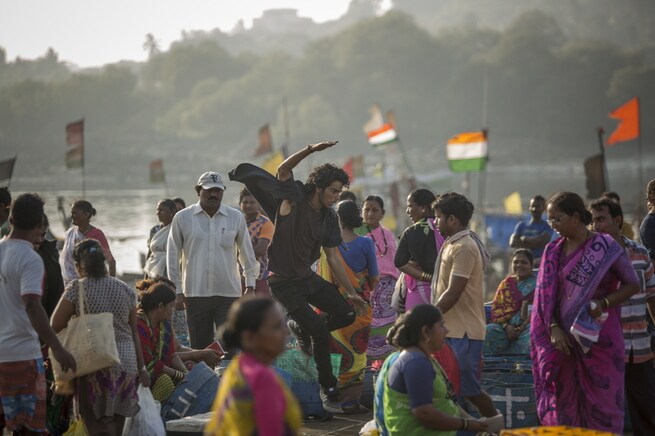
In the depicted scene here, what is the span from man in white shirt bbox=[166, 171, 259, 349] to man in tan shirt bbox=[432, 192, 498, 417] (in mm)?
1899

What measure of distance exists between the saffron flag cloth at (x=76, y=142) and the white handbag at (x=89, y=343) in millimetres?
13967

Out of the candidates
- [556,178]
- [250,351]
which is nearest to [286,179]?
[250,351]

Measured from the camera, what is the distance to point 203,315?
6.98 m

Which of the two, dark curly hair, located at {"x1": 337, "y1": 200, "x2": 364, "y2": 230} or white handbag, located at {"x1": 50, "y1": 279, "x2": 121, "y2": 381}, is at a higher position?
dark curly hair, located at {"x1": 337, "y1": 200, "x2": 364, "y2": 230}

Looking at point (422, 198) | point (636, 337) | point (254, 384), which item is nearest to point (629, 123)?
point (422, 198)

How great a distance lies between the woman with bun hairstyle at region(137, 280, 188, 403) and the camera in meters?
5.79

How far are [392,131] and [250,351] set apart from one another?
18.2 meters

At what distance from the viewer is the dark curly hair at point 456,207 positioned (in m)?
5.45

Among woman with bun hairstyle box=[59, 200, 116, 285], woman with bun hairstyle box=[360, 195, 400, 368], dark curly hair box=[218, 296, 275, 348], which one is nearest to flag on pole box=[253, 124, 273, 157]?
woman with bun hairstyle box=[59, 200, 116, 285]

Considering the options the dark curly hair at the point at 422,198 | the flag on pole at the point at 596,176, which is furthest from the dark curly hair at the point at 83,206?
the flag on pole at the point at 596,176

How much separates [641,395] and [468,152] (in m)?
14.5

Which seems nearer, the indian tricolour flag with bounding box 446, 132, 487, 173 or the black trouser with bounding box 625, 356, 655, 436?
the black trouser with bounding box 625, 356, 655, 436

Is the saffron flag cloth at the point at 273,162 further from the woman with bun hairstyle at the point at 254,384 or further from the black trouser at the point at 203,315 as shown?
the woman with bun hairstyle at the point at 254,384

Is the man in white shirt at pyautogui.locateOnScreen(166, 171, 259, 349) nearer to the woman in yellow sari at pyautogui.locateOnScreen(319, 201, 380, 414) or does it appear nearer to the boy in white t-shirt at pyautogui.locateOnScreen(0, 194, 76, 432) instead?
the woman in yellow sari at pyautogui.locateOnScreen(319, 201, 380, 414)
